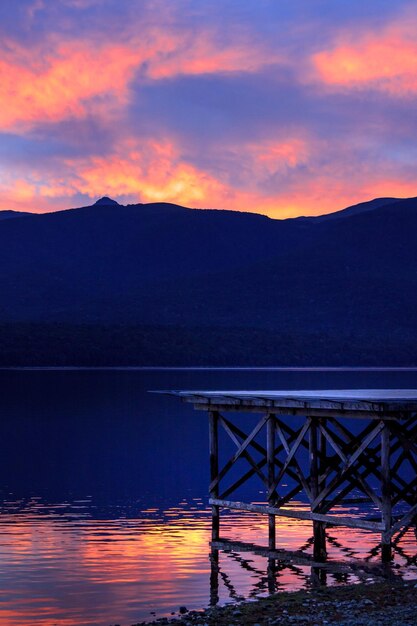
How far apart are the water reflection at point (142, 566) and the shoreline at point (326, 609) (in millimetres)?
1659

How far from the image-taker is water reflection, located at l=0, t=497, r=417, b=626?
2227 centimetres

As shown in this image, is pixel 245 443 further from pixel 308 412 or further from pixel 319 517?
pixel 319 517

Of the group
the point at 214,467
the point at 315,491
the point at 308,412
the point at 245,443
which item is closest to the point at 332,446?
the point at 315,491

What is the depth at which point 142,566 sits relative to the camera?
84.8 ft

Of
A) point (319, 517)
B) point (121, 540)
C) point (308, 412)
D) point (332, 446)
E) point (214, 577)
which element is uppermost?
point (308, 412)

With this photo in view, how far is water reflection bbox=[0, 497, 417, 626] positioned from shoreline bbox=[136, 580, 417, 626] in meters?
1.66

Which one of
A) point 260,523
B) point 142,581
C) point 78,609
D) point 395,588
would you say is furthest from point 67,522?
point 395,588

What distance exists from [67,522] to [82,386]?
4338 inches

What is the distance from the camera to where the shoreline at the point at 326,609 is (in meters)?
18.3

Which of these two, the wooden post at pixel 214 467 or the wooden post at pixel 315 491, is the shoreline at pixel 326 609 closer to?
the wooden post at pixel 315 491

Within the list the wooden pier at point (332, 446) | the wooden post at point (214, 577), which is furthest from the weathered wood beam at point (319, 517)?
the wooden post at point (214, 577)

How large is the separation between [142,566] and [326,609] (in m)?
7.27

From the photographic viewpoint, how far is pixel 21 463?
54.0m

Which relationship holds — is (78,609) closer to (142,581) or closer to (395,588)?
(142,581)
